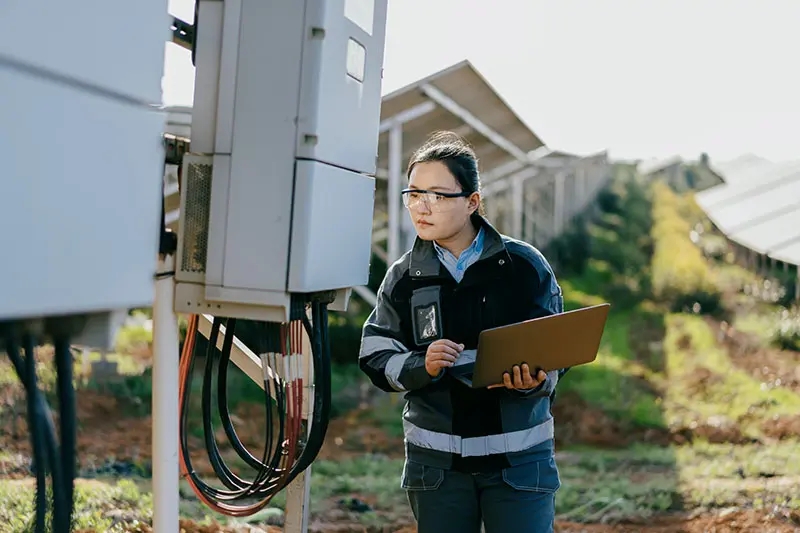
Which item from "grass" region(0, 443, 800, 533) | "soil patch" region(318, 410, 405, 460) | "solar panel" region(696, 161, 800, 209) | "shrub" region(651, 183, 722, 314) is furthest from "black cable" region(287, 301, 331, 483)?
"shrub" region(651, 183, 722, 314)

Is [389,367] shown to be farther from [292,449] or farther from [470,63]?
[470,63]

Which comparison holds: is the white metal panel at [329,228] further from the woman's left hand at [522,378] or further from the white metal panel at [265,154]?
the woman's left hand at [522,378]

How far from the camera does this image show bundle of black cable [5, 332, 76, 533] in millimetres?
1457

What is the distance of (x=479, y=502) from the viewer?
7.62 feet

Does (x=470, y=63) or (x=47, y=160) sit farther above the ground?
(x=470, y=63)

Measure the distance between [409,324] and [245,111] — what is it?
25.4 inches

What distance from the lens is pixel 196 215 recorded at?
7.04ft

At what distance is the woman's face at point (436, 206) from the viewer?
235 cm

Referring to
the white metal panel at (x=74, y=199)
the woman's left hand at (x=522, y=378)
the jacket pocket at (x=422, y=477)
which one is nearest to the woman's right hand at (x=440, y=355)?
the woman's left hand at (x=522, y=378)

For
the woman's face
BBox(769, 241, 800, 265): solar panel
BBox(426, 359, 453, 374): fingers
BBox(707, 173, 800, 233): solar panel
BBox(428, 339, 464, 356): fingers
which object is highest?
BBox(707, 173, 800, 233): solar panel

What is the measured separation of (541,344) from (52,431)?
110cm

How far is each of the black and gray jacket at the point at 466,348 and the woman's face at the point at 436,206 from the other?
0.06 m

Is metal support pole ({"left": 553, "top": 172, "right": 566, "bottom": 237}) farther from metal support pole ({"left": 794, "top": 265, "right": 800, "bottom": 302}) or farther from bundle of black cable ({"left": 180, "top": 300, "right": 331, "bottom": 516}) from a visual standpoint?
bundle of black cable ({"left": 180, "top": 300, "right": 331, "bottom": 516})

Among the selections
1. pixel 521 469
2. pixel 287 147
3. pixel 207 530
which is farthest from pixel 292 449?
pixel 207 530
